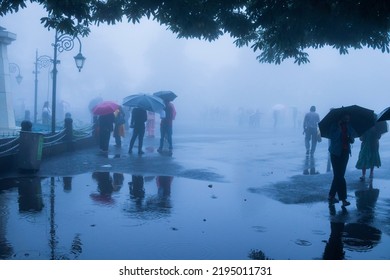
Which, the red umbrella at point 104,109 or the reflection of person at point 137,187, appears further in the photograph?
the red umbrella at point 104,109

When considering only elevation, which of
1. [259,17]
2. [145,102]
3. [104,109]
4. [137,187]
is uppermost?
[259,17]

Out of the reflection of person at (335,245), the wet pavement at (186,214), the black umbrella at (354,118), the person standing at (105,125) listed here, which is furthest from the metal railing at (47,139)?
the reflection of person at (335,245)

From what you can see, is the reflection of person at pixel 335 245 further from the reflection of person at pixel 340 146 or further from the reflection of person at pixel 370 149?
the reflection of person at pixel 370 149

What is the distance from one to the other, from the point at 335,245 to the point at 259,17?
16.3 ft

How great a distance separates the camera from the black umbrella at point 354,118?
781 centimetres

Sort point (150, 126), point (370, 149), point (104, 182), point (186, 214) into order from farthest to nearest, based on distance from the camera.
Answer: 1. point (150, 126)
2. point (370, 149)
3. point (104, 182)
4. point (186, 214)

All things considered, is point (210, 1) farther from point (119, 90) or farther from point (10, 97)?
point (119, 90)

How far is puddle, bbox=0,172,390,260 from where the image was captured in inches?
200

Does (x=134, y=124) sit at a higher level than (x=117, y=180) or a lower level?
higher

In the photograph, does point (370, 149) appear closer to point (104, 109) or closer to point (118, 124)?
point (104, 109)

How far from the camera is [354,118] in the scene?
7945 mm

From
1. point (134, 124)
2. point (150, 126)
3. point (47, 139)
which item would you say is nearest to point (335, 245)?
point (134, 124)

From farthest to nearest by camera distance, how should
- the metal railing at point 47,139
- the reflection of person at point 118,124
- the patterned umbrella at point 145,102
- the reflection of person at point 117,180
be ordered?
the reflection of person at point 118,124 < the patterned umbrella at point 145,102 < the metal railing at point 47,139 < the reflection of person at point 117,180

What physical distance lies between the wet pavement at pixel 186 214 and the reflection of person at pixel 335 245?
14 millimetres
